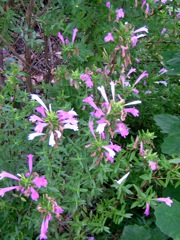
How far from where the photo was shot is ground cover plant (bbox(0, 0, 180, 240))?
1.58 meters

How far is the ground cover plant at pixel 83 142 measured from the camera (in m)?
1.58

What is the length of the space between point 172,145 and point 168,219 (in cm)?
33

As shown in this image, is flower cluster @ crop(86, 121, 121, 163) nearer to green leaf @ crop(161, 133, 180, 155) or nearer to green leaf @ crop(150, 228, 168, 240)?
green leaf @ crop(161, 133, 180, 155)

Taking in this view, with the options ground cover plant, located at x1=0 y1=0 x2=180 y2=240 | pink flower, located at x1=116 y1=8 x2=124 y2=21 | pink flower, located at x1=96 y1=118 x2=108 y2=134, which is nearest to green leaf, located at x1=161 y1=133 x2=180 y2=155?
ground cover plant, located at x1=0 y1=0 x2=180 y2=240

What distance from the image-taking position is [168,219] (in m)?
1.88

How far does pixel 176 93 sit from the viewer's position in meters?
2.62

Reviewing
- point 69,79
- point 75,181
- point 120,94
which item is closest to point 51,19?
point 69,79

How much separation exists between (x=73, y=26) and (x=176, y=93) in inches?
33.1

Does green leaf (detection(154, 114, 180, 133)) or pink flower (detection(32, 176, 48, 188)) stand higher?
pink flower (detection(32, 176, 48, 188))

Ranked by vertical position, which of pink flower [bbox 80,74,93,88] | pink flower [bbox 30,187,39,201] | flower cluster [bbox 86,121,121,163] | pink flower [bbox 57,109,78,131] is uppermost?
pink flower [bbox 80,74,93,88]

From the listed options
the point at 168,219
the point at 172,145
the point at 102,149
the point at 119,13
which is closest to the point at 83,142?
the point at 102,149

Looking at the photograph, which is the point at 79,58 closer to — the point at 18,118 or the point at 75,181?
the point at 18,118

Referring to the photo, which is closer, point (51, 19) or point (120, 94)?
point (120, 94)

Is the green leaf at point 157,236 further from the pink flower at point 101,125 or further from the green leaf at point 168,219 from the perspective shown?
the pink flower at point 101,125
